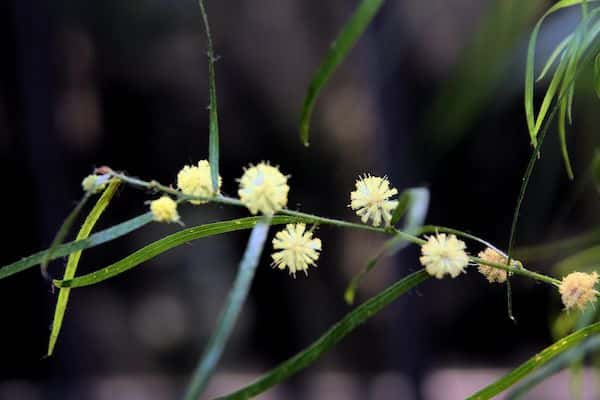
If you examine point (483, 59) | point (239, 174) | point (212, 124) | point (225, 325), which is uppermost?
point (239, 174)

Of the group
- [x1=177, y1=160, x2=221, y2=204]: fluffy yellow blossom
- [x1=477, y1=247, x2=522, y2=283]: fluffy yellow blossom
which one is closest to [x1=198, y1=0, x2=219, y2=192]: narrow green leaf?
[x1=177, y1=160, x2=221, y2=204]: fluffy yellow blossom

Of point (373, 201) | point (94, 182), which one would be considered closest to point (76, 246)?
point (94, 182)

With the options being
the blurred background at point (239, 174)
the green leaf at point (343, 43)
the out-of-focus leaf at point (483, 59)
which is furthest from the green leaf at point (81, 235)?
the blurred background at point (239, 174)

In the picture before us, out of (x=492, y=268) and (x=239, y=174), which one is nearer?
(x=492, y=268)

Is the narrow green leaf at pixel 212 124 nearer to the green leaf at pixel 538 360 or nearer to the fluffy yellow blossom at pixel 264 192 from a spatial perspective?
the fluffy yellow blossom at pixel 264 192

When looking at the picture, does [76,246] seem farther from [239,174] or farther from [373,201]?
[239,174]

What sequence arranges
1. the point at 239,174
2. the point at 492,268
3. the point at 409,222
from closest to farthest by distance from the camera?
1. the point at 409,222
2. the point at 492,268
3. the point at 239,174
